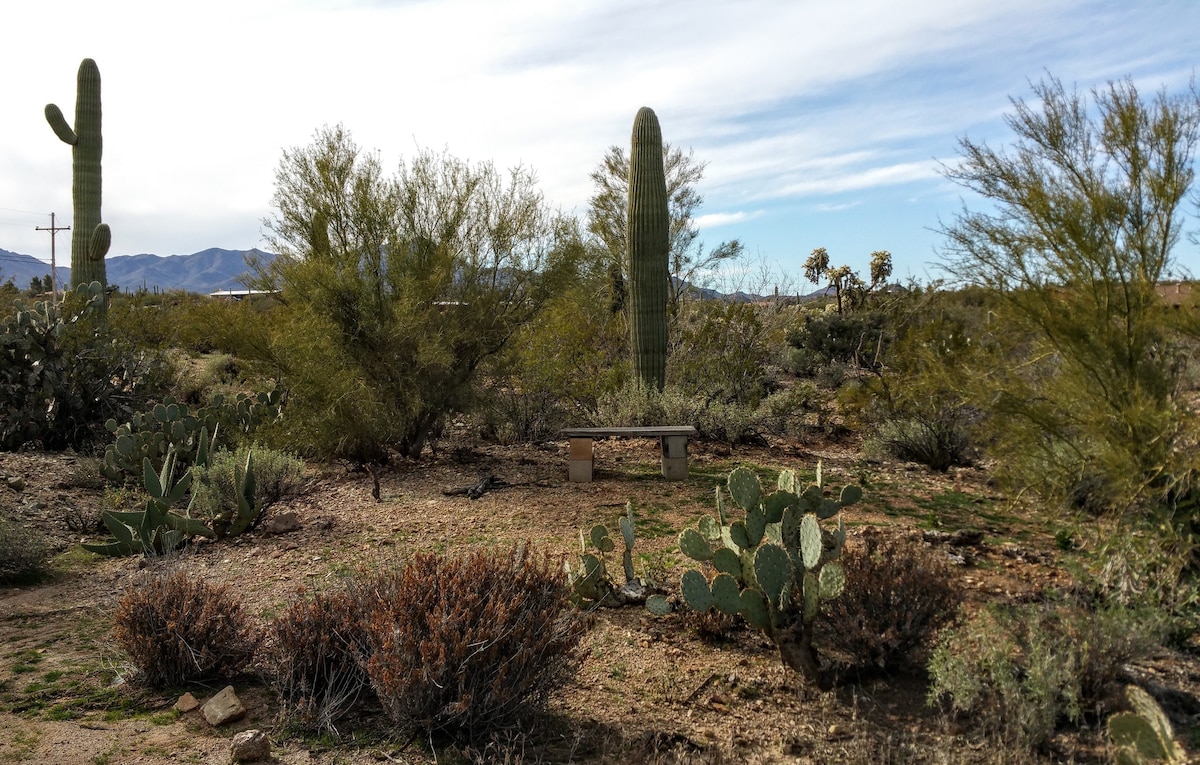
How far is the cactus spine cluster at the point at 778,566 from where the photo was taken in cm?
387

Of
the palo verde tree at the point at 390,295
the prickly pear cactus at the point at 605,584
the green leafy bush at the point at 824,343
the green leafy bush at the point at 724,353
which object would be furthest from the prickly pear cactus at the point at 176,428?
the green leafy bush at the point at 824,343

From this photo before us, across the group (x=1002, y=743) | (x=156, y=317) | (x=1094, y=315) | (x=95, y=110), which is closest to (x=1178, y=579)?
(x=1094, y=315)

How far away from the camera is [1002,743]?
9.98 ft

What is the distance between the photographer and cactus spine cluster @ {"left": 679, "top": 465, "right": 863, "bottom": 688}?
387cm

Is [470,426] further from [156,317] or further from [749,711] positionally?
[749,711]

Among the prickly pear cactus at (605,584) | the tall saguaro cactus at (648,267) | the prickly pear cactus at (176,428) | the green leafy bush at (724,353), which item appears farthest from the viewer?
the green leafy bush at (724,353)

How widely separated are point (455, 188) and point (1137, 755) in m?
8.72

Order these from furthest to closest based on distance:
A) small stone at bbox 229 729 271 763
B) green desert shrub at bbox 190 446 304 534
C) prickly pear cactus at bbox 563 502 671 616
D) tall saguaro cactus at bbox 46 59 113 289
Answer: tall saguaro cactus at bbox 46 59 113 289
green desert shrub at bbox 190 446 304 534
prickly pear cactus at bbox 563 502 671 616
small stone at bbox 229 729 271 763

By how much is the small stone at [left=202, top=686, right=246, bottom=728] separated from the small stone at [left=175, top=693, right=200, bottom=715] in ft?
0.33

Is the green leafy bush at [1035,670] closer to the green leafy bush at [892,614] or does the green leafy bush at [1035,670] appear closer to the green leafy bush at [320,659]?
the green leafy bush at [892,614]

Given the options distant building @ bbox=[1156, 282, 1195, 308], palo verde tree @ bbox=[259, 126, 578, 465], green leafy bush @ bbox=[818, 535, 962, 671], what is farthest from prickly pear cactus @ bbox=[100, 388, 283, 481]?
distant building @ bbox=[1156, 282, 1195, 308]

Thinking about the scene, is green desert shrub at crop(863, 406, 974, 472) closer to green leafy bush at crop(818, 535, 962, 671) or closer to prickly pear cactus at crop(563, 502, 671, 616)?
prickly pear cactus at crop(563, 502, 671, 616)

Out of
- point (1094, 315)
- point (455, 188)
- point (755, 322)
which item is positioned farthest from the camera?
point (755, 322)

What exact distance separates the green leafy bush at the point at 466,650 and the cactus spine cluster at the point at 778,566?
0.83 m
